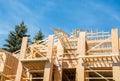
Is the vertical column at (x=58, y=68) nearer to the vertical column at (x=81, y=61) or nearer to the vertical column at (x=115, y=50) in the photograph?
the vertical column at (x=81, y=61)

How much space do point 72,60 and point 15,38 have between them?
2296 cm

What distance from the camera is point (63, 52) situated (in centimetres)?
1659

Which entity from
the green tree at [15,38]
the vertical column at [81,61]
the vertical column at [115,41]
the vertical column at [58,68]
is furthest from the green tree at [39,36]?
the vertical column at [115,41]

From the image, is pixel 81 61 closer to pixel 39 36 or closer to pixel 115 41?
pixel 115 41

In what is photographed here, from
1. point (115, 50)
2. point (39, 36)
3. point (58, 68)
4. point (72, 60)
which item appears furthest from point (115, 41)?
point (39, 36)

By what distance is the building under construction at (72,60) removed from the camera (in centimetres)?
1310

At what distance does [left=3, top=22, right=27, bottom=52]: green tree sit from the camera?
35297 millimetres

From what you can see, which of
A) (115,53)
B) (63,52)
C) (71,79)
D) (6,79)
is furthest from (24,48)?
(115,53)

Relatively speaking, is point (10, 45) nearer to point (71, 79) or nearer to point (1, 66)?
point (1, 66)

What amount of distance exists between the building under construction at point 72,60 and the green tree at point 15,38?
51.2 feet

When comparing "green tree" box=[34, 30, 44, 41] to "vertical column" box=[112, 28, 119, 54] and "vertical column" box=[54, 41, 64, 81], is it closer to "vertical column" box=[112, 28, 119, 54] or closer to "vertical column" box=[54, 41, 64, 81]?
"vertical column" box=[54, 41, 64, 81]

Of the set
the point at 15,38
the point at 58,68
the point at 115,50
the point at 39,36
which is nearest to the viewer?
the point at 115,50

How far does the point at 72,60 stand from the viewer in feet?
51.7

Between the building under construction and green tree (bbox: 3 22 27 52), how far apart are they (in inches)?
614
